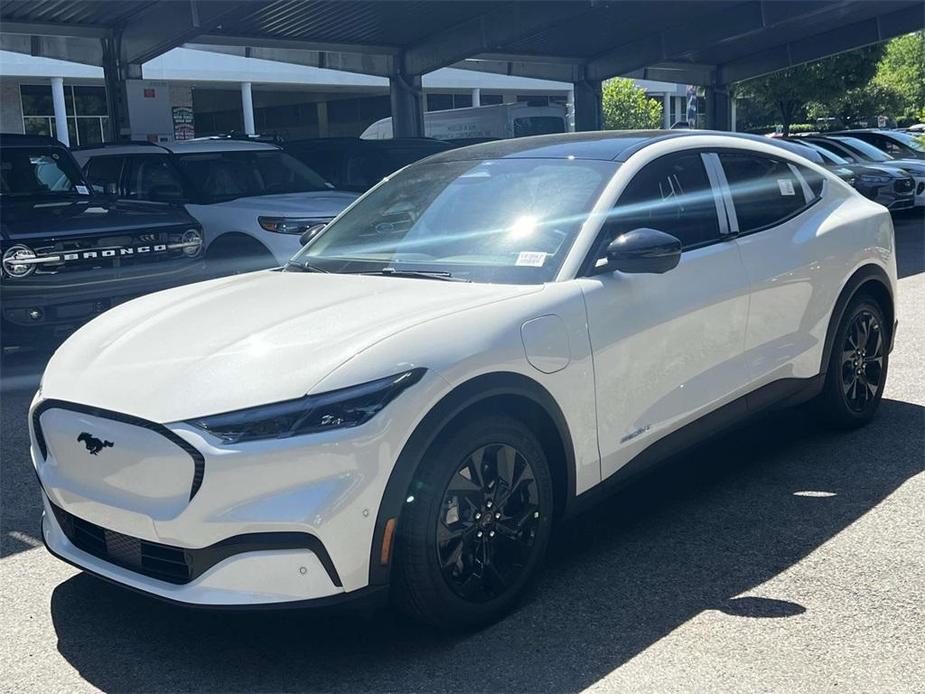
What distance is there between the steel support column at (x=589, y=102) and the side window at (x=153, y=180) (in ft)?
55.8

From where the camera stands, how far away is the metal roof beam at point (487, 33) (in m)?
19.5

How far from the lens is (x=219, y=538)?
315 centimetres

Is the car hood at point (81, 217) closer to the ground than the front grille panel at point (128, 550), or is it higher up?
higher up

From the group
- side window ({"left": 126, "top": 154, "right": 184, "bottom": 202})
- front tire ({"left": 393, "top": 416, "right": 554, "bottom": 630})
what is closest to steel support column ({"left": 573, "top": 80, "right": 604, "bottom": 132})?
side window ({"left": 126, "top": 154, "right": 184, "bottom": 202})

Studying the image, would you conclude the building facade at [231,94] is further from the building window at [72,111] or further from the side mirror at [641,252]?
the side mirror at [641,252]

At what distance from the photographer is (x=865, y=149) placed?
19719mm

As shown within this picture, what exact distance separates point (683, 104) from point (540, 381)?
69651 mm

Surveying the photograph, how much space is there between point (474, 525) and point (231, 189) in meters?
8.17

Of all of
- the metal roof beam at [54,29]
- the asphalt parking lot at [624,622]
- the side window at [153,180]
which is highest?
the metal roof beam at [54,29]

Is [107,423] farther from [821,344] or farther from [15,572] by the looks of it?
[821,344]

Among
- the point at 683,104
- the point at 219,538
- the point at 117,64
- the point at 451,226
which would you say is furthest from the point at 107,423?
the point at 683,104

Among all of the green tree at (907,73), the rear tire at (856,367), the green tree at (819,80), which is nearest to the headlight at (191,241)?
the rear tire at (856,367)

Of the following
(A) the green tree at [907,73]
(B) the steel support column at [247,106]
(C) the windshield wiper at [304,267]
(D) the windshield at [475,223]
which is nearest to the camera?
(D) the windshield at [475,223]

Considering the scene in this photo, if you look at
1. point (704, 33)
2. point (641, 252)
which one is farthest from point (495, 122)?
point (641, 252)
